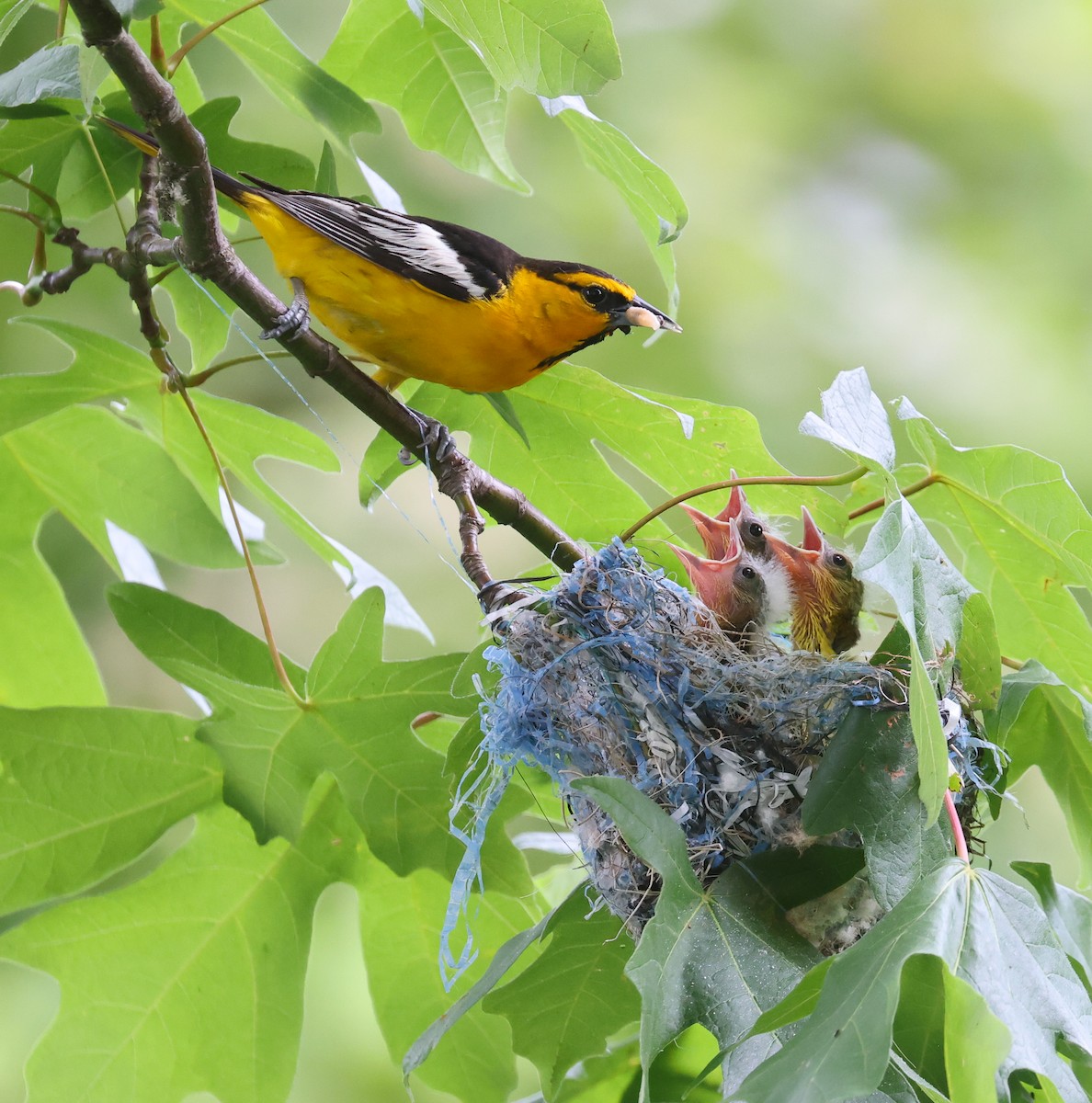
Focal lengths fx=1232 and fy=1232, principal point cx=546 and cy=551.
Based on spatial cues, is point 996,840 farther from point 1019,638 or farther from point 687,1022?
point 687,1022

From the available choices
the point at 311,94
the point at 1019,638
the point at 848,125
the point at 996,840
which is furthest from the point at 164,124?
the point at 848,125

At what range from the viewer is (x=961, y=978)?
1.35m

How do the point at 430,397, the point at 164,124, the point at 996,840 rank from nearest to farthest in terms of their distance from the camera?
the point at 164,124
the point at 430,397
the point at 996,840

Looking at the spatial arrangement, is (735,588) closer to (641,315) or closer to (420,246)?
(641,315)

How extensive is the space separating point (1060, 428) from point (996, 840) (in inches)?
66.2

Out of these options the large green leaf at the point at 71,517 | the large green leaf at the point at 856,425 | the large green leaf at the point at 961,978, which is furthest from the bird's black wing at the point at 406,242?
the large green leaf at the point at 961,978

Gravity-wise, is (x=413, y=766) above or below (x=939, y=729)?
below

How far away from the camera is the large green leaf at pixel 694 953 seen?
4.57 feet

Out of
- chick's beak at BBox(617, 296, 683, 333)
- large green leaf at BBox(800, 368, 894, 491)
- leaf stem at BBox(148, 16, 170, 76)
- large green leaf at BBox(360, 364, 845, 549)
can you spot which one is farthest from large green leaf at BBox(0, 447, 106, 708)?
large green leaf at BBox(800, 368, 894, 491)

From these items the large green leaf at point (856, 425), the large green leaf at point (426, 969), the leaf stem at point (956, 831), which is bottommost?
the large green leaf at point (426, 969)

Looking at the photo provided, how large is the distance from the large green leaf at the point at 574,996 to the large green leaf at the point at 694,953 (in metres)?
Answer: 0.33

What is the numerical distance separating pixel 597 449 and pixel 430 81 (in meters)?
0.74

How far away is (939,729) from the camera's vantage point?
1362 mm

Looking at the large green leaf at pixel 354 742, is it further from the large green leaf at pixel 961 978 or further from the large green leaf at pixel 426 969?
the large green leaf at pixel 961 978
